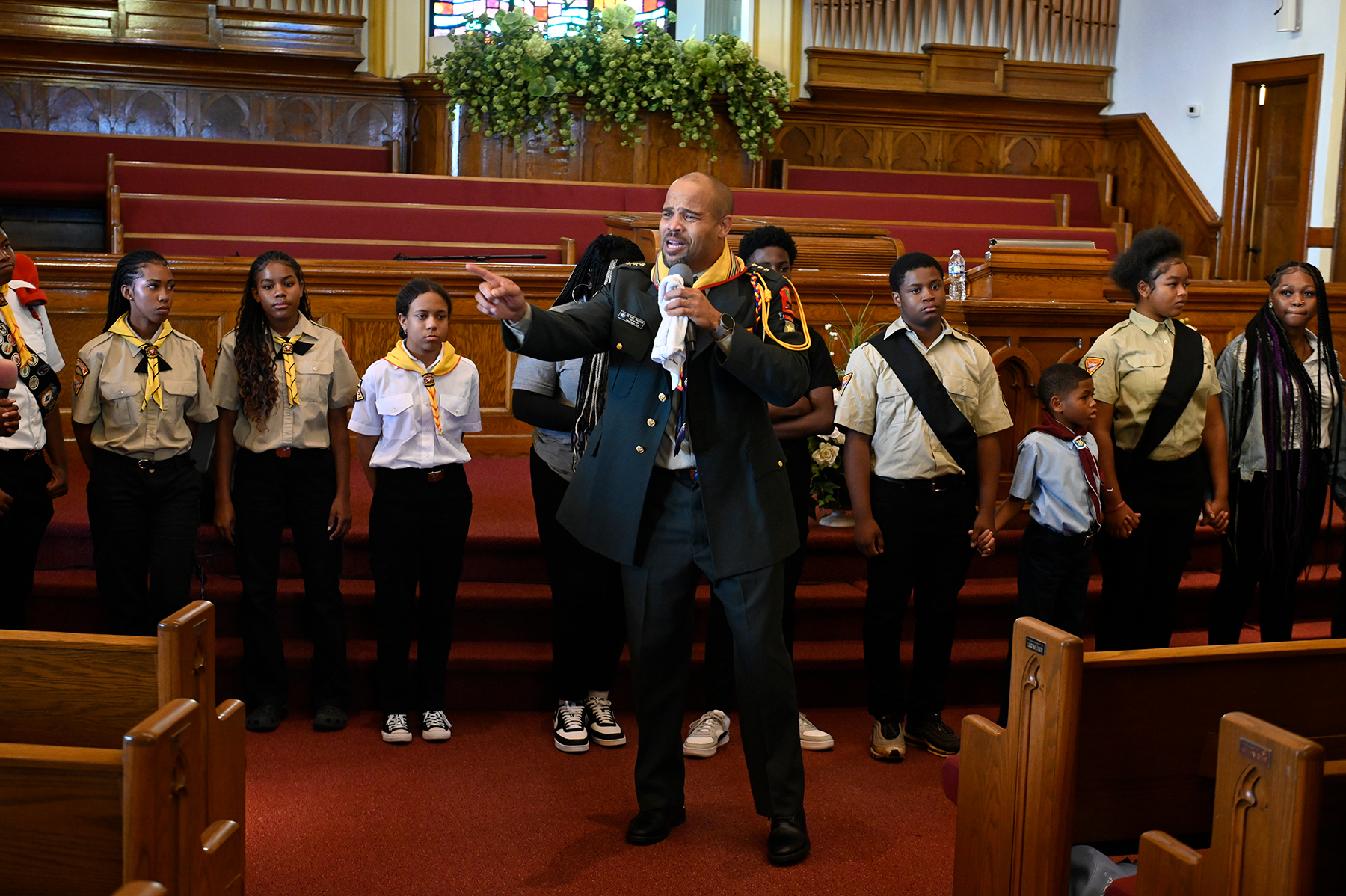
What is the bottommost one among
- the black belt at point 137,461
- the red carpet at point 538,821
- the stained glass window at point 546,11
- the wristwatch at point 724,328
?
the red carpet at point 538,821

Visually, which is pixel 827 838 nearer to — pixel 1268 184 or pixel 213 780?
pixel 213 780

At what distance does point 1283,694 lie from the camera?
6.03 ft

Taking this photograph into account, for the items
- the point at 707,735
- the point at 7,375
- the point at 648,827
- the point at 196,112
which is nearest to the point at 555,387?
the point at 707,735

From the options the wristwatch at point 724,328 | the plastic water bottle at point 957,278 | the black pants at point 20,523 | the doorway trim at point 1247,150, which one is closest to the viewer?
the wristwatch at point 724,328

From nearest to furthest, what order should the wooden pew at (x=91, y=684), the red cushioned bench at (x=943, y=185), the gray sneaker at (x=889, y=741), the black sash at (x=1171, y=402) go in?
the wooden pew at (x=91, y=684) < the gray sneaker at (x=889, y=741) < the black sash at (x=1171, y=402) < the red cushioned bench at (x=943, y=185)

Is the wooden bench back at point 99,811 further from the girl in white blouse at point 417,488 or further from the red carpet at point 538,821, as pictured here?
the girl in white blouse at point 417,488

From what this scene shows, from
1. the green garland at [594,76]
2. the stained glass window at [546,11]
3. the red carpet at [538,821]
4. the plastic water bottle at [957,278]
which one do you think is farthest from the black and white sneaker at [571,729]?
the stained glass window at [546,11]

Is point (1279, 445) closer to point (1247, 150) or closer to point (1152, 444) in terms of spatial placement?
point (1152, 444)

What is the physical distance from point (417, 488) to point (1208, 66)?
7.54 m

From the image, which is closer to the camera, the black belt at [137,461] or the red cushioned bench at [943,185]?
the black belt at [137,461]

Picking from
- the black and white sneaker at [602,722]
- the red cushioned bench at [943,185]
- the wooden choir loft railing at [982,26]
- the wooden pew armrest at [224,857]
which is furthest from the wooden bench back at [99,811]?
the wooden choir loft railing at [982,26]

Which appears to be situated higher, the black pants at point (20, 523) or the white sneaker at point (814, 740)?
the black pants at point (20, 523)

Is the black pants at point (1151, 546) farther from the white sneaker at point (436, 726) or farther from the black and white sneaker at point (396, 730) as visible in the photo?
the black and white sneaker at point (396, 730)

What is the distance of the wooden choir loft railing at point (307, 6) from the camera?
823cm
